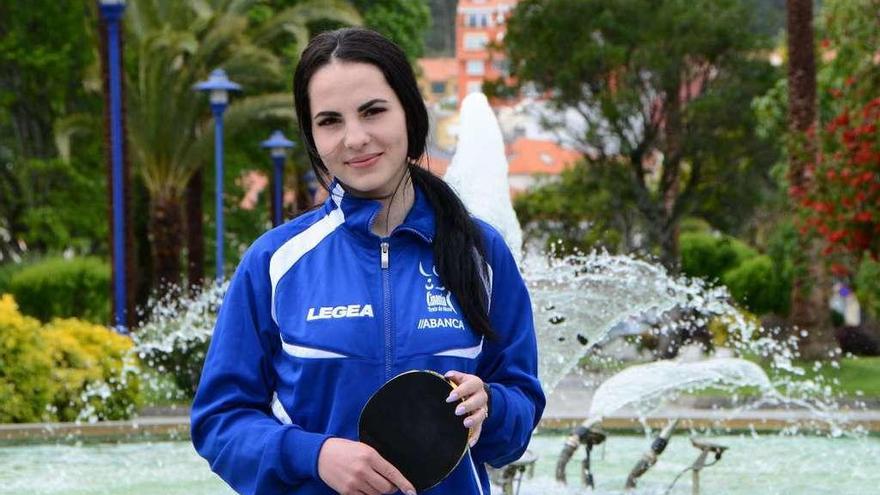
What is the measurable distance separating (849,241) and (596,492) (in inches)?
384

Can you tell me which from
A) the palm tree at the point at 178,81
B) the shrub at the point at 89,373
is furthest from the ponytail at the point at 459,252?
the palm tree at the point at 178,81

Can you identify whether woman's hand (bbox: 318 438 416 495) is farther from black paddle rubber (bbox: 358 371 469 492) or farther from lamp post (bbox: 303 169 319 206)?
lamp post (bbox: 303 169 319 206)

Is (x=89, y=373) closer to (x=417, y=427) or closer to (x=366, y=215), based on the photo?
(x=366, y=215)

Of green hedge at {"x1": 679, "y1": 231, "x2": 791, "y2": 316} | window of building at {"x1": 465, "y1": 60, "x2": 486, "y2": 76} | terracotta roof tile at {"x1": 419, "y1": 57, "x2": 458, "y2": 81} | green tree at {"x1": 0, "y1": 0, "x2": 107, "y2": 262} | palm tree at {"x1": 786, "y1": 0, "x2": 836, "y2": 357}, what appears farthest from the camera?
terracotta roof tile at {"x1": 419, "y1": 57, "x2": 458, "y2": 81}

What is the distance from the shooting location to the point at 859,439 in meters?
13.9

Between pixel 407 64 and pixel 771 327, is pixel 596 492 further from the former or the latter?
pixel 771 327

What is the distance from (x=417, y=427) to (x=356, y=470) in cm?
11

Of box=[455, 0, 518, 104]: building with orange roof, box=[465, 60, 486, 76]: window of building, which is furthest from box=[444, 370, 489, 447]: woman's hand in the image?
box=[465, 60, 486, 76]: window of building

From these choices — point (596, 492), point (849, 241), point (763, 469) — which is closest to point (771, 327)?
point (849, 241)

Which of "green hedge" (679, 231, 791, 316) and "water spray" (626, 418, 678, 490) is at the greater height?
"water spray" (626, 418, 678, 490)

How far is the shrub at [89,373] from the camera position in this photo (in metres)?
14.7

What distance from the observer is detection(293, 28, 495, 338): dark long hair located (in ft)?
9.36

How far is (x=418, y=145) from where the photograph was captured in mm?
2988

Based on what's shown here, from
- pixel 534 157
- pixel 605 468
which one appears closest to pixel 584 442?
pixel 605 468
